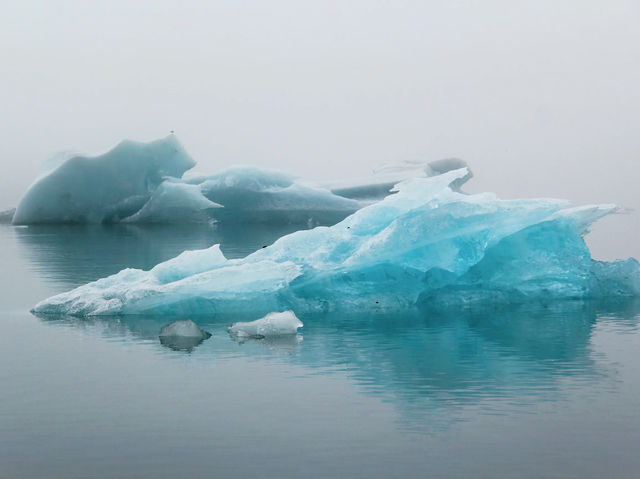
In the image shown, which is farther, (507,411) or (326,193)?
(326,193)

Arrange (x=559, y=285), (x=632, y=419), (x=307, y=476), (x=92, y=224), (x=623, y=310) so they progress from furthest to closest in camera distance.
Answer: (x=92, y=224)
(x=559, y=285)
(x=623, y=310)
(x=632, y=419)
(x=307, y=476)

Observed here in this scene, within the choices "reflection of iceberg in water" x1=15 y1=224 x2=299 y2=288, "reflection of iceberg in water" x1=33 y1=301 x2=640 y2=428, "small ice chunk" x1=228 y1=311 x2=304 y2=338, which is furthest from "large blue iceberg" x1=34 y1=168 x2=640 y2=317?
"reflection of iceberg in water" x1=15 y1=224 x2=299 y2=288

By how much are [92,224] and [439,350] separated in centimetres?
3017

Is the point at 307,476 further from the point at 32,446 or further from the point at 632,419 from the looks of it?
the point at 632,419

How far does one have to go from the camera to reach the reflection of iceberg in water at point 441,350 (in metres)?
7.66

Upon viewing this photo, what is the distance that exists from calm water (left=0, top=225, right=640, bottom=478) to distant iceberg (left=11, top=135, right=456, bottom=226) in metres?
20.7

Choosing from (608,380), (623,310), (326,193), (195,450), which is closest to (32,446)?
(195,450)

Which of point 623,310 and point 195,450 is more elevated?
point 623,310

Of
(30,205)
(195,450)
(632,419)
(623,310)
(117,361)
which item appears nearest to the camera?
(195,450)

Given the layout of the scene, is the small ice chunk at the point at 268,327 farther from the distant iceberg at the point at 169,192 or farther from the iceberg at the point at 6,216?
the iceberg at the point at 6,216

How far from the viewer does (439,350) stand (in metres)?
9.67

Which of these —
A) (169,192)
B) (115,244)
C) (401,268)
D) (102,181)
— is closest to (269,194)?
(169,192)

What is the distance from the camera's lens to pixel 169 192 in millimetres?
34562

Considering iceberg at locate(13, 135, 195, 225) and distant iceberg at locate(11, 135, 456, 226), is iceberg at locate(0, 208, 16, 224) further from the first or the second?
iceberg at locate(13, 135, 195, 225)
